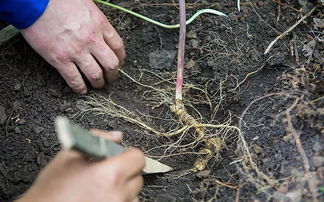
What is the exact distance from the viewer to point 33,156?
1389 mm

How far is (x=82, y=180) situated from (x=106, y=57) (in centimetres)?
64

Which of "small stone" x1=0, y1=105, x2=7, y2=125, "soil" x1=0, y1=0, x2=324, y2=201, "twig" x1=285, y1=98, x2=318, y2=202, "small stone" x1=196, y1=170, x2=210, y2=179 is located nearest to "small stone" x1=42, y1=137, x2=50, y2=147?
"soil" x1=0, y1=0, x2=324, y2=201

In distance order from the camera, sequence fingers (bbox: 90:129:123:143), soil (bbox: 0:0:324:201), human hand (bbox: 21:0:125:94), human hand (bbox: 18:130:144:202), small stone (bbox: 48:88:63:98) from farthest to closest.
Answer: small stone (bbox: 48:88:63:98), human hand (bbox: 21:0:125:94), soil (bbox: 0:0:324:201), fingers (bbox: 90:129:123:143), human hand (bbox: 18:130:144:202)

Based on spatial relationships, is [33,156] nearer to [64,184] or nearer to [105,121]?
[105,121]

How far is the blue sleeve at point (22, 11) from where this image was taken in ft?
4.50

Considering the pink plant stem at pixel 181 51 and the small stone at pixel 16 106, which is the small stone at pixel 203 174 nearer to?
the pink plant stem at pixel 181 51

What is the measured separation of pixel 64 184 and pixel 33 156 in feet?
1.64

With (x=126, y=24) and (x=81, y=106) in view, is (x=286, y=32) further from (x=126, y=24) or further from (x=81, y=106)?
(x=81, y=106)

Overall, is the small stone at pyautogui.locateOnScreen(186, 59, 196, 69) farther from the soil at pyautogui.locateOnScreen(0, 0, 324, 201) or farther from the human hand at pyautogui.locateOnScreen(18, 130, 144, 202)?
the human hand at pyautogui.locateOnScreen(18, 130, 144, 202)

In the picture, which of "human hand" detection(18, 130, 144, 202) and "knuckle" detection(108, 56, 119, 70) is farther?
"knuckle" detection(108, 56, 119, 70)

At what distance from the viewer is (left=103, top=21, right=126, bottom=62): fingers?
4.93 feet

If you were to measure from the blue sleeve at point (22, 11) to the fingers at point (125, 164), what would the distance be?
620 millimetres

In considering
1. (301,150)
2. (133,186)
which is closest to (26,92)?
(133,186)

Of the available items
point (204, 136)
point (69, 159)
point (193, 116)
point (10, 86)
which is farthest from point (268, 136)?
point (10, 86)
